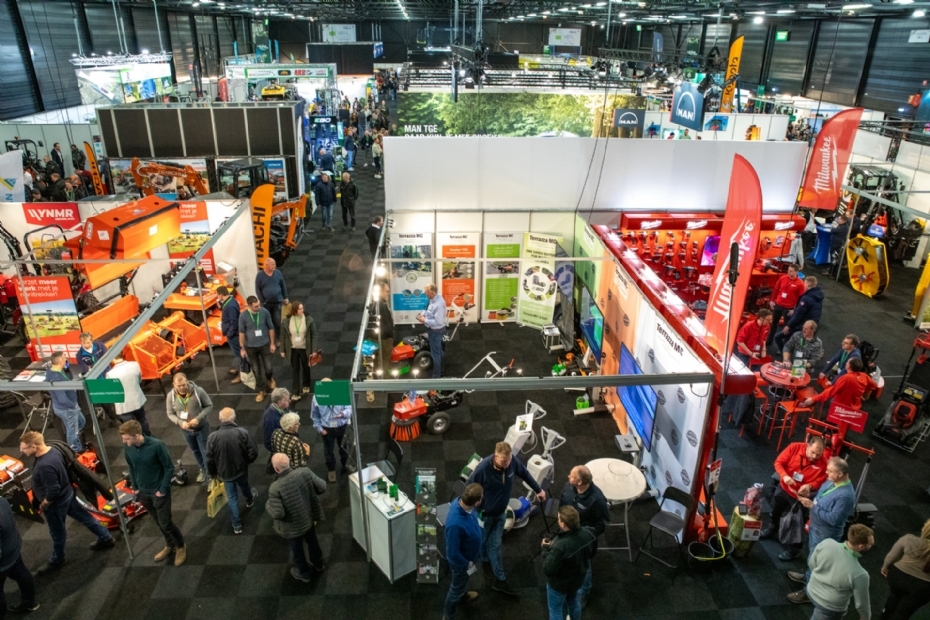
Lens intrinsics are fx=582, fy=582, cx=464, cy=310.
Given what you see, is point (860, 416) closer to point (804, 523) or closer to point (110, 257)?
point (804, 523)

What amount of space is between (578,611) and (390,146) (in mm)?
7008

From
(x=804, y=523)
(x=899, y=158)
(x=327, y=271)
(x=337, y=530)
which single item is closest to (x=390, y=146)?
(x=327, y=271)

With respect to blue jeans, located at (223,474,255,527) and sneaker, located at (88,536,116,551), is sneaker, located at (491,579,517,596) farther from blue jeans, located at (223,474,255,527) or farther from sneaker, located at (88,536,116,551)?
sneaker, located at (88,536,116,551)

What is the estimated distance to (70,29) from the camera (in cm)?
1978

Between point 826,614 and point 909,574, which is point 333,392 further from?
point 909,574

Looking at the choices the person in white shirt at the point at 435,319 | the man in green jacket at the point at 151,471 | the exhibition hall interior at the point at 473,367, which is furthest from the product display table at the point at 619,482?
the man in green jacket at the point at 151,471

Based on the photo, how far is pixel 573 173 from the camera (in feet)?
30.8

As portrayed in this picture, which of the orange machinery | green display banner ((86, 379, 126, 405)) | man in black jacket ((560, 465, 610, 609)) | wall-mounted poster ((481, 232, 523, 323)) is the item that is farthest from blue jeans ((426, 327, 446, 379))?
the orange machinery

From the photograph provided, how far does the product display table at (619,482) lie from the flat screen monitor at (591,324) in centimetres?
267

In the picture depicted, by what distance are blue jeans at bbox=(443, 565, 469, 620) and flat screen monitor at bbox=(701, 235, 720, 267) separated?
7.77 metres

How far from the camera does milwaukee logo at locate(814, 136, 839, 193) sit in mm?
8203

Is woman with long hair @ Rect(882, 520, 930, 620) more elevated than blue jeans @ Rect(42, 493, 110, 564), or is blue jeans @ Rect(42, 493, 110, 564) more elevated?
woman with long hair @ Rect(882, 520, 930, 620)

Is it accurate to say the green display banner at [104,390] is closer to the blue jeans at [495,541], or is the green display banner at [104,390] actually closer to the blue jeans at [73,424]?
the blue jeans at [73,424]

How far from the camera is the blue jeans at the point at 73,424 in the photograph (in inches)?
239
